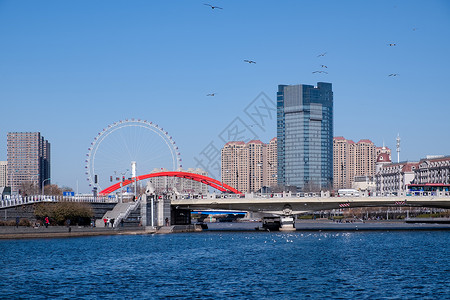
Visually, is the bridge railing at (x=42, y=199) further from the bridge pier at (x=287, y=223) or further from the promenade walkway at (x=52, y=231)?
the bridge pier at (x=287, y=223)

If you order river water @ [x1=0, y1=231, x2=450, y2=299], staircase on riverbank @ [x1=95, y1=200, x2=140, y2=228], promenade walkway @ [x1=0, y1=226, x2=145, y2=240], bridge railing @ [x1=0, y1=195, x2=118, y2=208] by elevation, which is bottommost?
river water @ [x1=0, y1=231, x2=450, y2=299]

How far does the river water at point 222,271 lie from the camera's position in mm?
45406

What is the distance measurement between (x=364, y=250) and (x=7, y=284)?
4199 cm

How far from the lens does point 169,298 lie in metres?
43.3

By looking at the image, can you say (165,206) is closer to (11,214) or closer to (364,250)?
(11,214)

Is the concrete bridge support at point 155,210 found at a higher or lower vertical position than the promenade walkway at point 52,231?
higher

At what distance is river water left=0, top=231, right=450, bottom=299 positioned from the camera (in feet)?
149

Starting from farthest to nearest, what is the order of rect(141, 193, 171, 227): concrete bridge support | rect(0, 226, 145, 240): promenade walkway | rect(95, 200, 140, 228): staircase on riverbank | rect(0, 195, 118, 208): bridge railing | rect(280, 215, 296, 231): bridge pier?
1. rect(280, 215, 296, 231): bridge pier
2. rect(141, 193, 171, 227): concrete bridge support
3. rect(95, 200, 140, 228): staircase on riverbank
4. rect(0, 195, 118, 208): bridge railing
5. rect(0, 226, 145, 240): promenade walkway

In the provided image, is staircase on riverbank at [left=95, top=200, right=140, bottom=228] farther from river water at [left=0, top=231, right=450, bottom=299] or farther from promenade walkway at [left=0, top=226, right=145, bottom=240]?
river water at [left=0, top=231, right=450, bottom=299]

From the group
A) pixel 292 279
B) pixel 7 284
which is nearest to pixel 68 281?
pixel 7 284

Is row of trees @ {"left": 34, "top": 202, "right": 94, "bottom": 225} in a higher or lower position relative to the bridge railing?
lower

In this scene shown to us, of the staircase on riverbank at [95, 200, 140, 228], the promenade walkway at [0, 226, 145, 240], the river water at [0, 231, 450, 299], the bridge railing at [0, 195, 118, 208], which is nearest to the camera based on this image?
the river water at [0, 231, 450, 299]

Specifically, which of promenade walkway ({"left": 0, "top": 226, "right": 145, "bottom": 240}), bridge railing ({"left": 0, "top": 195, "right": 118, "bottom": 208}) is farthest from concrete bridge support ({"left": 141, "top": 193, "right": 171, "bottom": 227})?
bridge railing ({"left": 0, "top": 195, "right": 118, "bottom": 208})

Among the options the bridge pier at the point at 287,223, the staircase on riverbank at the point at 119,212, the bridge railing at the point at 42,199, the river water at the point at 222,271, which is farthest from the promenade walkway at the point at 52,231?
the bridge pier at the point at 287,223
